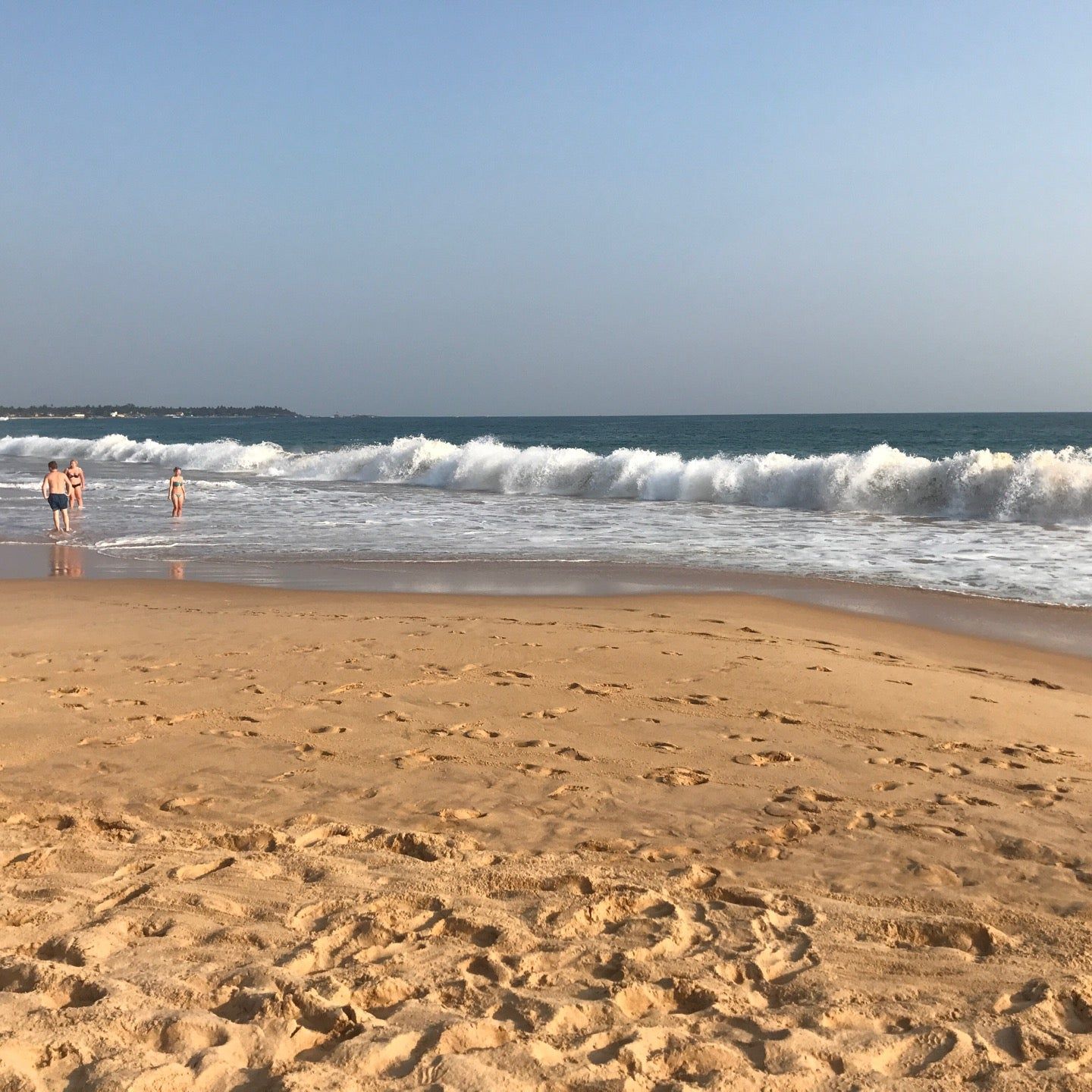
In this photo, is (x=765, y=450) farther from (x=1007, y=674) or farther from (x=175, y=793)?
(x=175, y=793)

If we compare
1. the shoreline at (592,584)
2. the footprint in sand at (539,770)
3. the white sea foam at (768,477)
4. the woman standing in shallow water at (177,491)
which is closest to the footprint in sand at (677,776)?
the footprint in sand at (539,770)

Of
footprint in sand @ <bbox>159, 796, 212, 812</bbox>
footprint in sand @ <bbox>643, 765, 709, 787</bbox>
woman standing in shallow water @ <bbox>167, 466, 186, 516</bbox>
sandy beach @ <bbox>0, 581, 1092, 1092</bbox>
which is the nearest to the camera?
sandy beach @ <bbox>0, 581, 1092, 1092</bbox>

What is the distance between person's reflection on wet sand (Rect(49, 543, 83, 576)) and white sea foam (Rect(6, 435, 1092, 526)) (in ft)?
55.2

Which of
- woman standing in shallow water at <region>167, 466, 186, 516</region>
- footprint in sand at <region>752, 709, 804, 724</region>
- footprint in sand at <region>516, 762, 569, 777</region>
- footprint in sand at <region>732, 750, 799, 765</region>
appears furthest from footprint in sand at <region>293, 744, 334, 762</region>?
woman standing in shallow water at <region>167, 466, 186, 516</region>

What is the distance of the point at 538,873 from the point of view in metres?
A: 4.03

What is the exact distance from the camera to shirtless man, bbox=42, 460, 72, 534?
1841 centimetres

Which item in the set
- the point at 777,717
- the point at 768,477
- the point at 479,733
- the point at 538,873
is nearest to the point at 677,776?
the point at 479,733

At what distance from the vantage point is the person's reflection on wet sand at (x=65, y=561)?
1359 cm

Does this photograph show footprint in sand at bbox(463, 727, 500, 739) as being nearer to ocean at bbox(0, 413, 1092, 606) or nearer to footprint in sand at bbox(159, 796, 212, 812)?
footprint in sand at bbox(159, 796, 212, 812)

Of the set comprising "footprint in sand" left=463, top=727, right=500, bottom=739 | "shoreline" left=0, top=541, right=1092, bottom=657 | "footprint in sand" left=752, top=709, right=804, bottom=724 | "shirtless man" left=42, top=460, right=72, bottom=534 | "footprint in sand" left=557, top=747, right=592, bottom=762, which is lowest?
"shoreline" left=0, top=541, right=1092, bottom=657

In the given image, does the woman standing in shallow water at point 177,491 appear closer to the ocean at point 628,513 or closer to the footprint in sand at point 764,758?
the ocean at point 628,513

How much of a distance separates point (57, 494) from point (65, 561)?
4.26m

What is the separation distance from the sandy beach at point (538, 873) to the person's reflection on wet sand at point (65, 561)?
19.4 ft

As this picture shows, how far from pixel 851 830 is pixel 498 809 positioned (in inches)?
64.0
